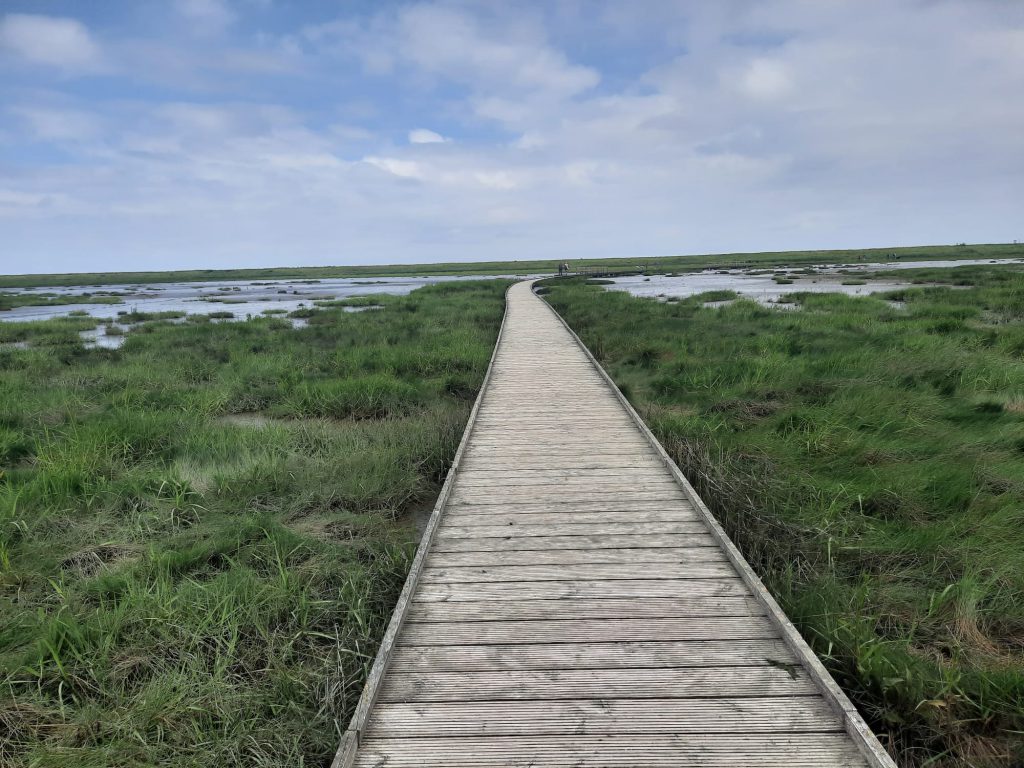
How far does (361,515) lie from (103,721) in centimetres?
234

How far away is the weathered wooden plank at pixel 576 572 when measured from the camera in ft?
10.7

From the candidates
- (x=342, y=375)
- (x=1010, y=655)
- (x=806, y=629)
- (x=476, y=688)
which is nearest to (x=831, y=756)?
(x=806, y=629)

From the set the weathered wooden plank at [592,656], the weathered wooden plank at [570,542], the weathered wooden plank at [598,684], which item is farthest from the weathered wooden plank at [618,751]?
the weathered wooden plank at [570,542]

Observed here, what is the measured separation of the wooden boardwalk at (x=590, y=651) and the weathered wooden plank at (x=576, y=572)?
0.04ft

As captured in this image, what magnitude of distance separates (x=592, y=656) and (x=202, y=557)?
9.58ft

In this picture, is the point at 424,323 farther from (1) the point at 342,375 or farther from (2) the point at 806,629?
(2) the point at 806,629

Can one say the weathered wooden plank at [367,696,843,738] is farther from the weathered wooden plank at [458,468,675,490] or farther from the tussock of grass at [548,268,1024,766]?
the weathered wooden plank at [458,468,675,490]

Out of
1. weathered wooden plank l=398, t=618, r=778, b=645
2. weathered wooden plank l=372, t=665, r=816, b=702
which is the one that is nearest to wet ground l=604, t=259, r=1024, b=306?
weathered wooden plank l=398, t=618, r=778, b=645

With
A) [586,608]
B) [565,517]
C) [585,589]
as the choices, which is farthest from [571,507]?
[586,608]

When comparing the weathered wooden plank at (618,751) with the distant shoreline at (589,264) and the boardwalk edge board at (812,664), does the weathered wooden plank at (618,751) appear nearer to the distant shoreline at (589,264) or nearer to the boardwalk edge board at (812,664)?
the boardwalk edge board at (812,664)

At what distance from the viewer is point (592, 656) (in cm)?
260

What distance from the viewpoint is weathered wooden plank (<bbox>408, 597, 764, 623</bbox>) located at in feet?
9.55

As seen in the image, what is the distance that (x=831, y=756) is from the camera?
2.07m

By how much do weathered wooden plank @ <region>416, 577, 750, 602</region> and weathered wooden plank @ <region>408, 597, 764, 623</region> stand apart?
0.04 metres
